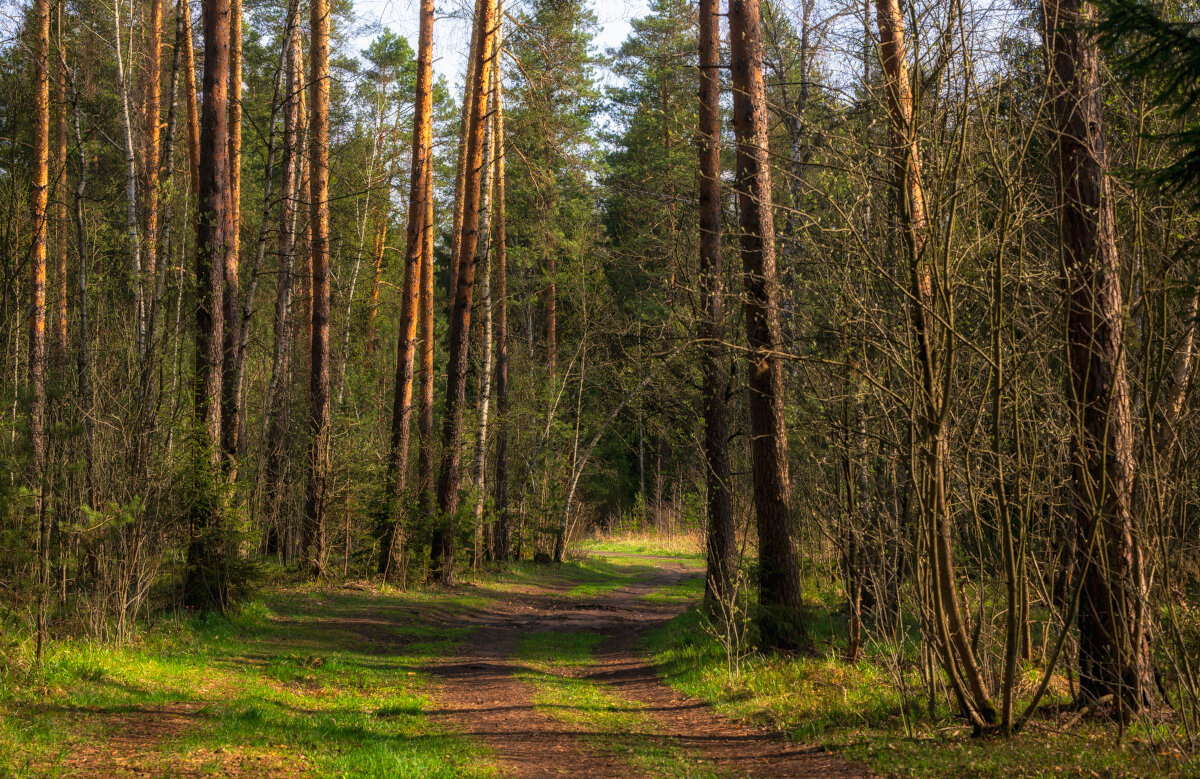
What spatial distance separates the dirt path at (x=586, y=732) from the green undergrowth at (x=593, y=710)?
0.07m

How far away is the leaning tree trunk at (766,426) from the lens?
928 cm

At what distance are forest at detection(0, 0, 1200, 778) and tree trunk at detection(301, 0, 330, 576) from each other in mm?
94

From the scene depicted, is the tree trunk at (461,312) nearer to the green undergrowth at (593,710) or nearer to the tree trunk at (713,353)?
the green undergrowth at (593,710)

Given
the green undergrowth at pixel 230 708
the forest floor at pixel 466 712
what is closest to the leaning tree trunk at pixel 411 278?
the forest floor at pixel 466 712

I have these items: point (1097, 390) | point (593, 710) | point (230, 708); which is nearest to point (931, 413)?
point (1097, 390)

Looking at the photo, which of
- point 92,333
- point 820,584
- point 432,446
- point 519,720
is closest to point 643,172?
point 432,446

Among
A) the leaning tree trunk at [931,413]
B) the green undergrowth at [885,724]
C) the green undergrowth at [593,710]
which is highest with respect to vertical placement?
the leaning tree trunk at [931,413]

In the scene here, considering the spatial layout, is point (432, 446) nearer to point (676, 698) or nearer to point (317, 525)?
point (317, 525)

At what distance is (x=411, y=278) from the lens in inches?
614

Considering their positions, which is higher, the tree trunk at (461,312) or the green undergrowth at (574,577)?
the tree trunk at (461,312)

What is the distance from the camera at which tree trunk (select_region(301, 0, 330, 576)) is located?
14.4m

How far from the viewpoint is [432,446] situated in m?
16.7

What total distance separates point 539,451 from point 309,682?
16.8 metres

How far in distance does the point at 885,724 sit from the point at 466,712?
3566 mm
